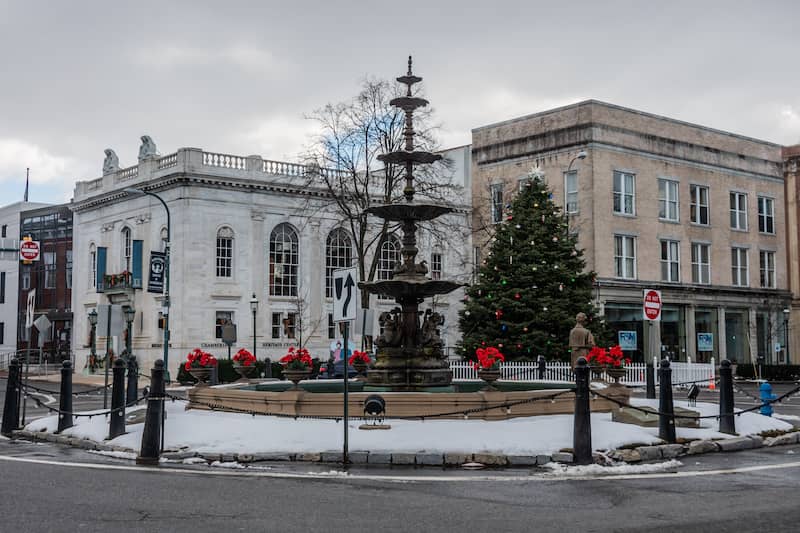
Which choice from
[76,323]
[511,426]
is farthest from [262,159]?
[511,426]

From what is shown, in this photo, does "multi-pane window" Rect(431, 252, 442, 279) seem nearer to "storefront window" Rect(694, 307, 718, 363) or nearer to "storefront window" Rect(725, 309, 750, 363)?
"storefront window" Rect(694, 307, 718, 363)

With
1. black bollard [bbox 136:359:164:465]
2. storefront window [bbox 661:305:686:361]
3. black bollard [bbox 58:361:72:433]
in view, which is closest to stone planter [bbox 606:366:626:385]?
black bollard [bbox 136:359:164:465]

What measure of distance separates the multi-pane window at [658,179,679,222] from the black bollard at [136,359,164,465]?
139 ft

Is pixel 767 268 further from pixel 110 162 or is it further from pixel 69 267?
pixel 69 267

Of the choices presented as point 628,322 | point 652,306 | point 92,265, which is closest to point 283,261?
point 92,265

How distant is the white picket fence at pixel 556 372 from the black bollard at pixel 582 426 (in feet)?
59.4

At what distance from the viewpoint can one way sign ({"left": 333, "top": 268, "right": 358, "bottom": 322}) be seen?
12852mm

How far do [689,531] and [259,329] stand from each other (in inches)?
1722

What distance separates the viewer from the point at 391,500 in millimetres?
9688

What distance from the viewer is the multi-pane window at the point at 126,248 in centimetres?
5381

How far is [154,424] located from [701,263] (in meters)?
45.6

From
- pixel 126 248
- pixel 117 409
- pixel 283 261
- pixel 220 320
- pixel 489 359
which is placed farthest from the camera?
pixel 126 248

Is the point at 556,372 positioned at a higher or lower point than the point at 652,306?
lower

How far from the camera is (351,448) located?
13.3 m
